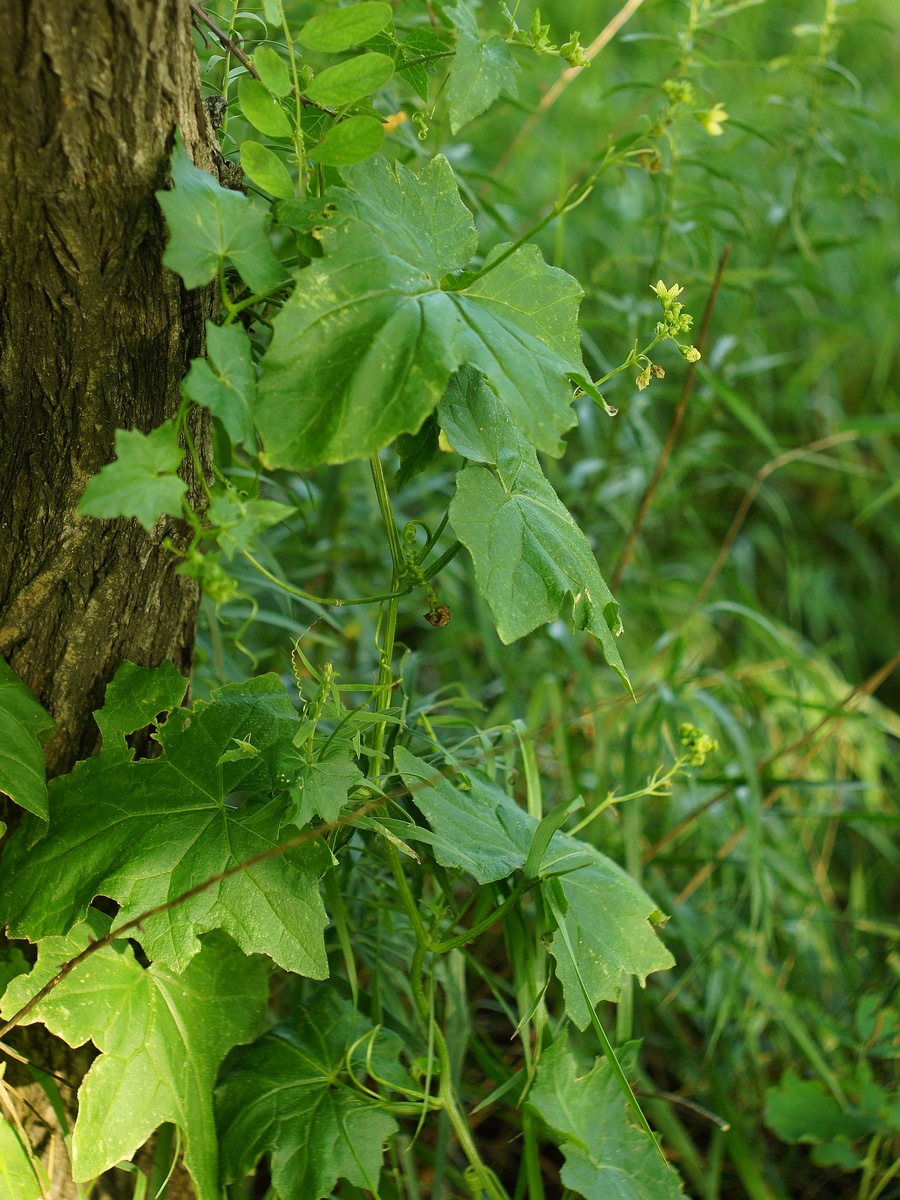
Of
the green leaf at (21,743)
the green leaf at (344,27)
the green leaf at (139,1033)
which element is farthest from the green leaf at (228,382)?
the green leaf at (139,1033)

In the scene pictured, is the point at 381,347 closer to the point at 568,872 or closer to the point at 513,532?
the point at 513,532

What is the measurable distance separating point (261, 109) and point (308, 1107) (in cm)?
87

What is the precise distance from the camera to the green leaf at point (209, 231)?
0.69 m

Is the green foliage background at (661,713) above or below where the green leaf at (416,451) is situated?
below

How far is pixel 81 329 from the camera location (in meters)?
0.78

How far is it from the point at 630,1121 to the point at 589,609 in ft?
2.07

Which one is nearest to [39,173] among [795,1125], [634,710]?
[634,710]

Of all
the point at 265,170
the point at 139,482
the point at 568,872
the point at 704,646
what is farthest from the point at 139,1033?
the point at 704,646

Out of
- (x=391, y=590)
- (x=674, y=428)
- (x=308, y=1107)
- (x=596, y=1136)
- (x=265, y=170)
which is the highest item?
(x=265, y=170)

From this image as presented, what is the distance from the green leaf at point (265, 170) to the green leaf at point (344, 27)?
0.08 meters

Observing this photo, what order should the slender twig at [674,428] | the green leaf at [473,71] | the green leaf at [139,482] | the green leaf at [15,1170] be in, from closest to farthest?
the green leaf at [139,482] → the green leaf at [473,71] → the green leaf at [15,1170] → the slender twig at [674,428]

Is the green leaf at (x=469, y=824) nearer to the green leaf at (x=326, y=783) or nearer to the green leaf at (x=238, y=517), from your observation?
the green leaf at (x=326, y=783)

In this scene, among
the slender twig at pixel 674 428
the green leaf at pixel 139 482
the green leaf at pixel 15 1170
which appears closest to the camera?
the green leaf at pixel 139 482

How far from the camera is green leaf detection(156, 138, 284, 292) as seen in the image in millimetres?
687
